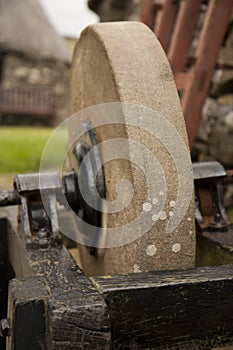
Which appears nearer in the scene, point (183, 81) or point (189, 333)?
point (189, 333)

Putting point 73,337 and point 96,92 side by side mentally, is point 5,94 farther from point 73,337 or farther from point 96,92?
point 73,337

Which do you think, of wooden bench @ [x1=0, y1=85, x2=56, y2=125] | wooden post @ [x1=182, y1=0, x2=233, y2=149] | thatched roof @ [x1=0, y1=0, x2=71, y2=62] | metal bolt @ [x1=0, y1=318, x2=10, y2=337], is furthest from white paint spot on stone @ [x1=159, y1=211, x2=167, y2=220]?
thatched roof @ [x1=0, y1=0, x2=71, y2=62]

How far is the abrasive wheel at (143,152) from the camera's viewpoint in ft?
5.04

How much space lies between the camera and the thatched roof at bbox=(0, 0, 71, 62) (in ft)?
45.6

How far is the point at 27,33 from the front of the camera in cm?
1419

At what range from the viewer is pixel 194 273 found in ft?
4.59

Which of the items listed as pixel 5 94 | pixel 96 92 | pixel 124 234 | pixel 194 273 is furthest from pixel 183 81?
pixel 5 94

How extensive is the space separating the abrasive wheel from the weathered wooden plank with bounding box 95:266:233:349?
17cm

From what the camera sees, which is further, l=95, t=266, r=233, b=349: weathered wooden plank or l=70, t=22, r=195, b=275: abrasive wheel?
l=70, t=22, r=195, b=275: abrasive wheel

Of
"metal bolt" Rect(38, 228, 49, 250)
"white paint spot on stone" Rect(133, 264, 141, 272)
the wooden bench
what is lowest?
the wooden bench

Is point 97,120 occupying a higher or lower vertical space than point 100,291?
higher

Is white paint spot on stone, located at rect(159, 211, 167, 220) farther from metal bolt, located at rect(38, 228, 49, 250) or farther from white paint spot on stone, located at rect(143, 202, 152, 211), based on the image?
metal bolt, located at rect(38, 228, 49, 250)

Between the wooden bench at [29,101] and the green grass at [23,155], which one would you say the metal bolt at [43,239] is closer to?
the green grass at [23,155]

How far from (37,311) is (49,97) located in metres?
13.2
